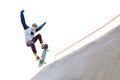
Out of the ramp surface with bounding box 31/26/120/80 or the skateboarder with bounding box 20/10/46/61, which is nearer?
the ramp surface with bounding box 31/26/120/80

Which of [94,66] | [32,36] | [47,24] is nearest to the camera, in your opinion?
[94,66]

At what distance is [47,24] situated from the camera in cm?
1465

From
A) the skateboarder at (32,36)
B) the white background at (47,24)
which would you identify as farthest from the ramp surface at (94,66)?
the white background at (47,24)

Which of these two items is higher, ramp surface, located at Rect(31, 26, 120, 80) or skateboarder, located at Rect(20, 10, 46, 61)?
ramp surface, located at Rect(31, 26, 120, 80)

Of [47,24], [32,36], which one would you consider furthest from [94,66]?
[47,24]

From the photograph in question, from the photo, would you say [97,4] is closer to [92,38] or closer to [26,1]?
[92,38]

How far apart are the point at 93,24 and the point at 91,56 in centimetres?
370

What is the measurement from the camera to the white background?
44.7 ft

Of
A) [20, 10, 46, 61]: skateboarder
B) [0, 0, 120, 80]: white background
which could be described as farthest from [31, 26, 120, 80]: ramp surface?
[0, 0, 120, 80]: white background

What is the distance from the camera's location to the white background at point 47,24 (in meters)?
13.6

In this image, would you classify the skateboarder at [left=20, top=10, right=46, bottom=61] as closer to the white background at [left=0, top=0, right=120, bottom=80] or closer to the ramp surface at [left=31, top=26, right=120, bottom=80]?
the white background at [left=0, top=0, right=120, bottom=80]

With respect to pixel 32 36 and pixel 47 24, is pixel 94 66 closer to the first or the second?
pixel 32 36

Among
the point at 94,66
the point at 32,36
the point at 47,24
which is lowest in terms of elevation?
the point at 47,24

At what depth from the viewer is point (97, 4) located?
13.8 metres
